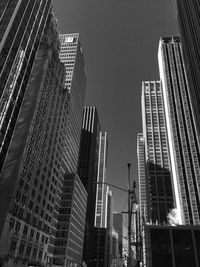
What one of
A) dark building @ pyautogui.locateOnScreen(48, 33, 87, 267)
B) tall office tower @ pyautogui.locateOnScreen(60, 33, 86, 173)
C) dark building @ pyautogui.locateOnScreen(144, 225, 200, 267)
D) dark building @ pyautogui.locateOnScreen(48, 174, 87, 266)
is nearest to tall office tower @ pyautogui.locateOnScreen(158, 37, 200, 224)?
dark building @ pyautogui.locateOnScreen(48, 33, 87, 267)

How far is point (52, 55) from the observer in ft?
339

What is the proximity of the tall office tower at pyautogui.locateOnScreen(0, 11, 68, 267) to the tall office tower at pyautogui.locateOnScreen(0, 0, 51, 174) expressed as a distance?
121cm

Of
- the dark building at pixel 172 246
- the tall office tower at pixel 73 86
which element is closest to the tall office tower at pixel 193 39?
the dark building at pixel 172 246

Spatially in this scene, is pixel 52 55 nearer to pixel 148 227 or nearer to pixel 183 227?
pixel 148 227

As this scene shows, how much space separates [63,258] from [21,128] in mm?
65241

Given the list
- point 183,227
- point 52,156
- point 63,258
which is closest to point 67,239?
point 63,258

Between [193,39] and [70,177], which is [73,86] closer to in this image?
[70,177]

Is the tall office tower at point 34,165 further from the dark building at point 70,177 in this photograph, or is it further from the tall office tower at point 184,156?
the tall office tower at point 184,156

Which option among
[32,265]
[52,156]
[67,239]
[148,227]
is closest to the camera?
[32,265]

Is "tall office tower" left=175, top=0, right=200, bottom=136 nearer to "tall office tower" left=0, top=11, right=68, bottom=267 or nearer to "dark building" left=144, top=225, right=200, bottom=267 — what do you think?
"dark building" left=144, top=225, right=200, bottom=267

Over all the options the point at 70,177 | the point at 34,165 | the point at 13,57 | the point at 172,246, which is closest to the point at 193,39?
the point at 13,57

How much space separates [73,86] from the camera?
15825 cm

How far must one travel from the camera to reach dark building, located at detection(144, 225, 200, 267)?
79.1m

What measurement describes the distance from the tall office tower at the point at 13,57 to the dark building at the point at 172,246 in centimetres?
5127
